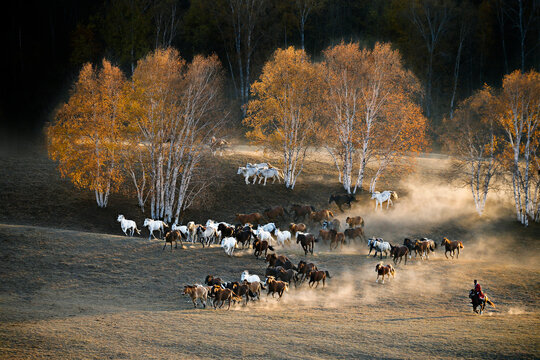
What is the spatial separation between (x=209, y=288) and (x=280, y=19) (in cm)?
7045

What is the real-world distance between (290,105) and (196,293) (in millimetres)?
30222

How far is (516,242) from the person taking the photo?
124 ft

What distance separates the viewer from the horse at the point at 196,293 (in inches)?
784

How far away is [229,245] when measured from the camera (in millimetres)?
27734

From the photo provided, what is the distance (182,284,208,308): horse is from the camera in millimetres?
19906

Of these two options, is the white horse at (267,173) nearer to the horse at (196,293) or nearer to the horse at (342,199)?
the horse at (342,199)

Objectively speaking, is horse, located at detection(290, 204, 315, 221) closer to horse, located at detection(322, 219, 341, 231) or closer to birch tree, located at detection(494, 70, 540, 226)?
horse, located at detection(322, 219, 341, 231)

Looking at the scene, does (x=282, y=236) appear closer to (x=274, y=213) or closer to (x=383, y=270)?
(x=383, y=270)

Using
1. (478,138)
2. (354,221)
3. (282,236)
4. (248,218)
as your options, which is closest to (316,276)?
(282,236)

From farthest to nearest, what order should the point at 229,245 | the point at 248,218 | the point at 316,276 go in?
1. the point at 248,218
2. the point at 229,245
3. the point at 316,276

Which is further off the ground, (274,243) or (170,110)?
(170,110)

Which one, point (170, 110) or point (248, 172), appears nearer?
point (170, 110)

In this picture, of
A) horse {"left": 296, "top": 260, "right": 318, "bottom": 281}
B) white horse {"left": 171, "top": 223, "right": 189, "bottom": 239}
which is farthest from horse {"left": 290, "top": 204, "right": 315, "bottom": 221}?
horse {"left": 296, "top": 260, "right": 318, "bottom": 281}

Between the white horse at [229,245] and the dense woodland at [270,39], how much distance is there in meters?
44.0
